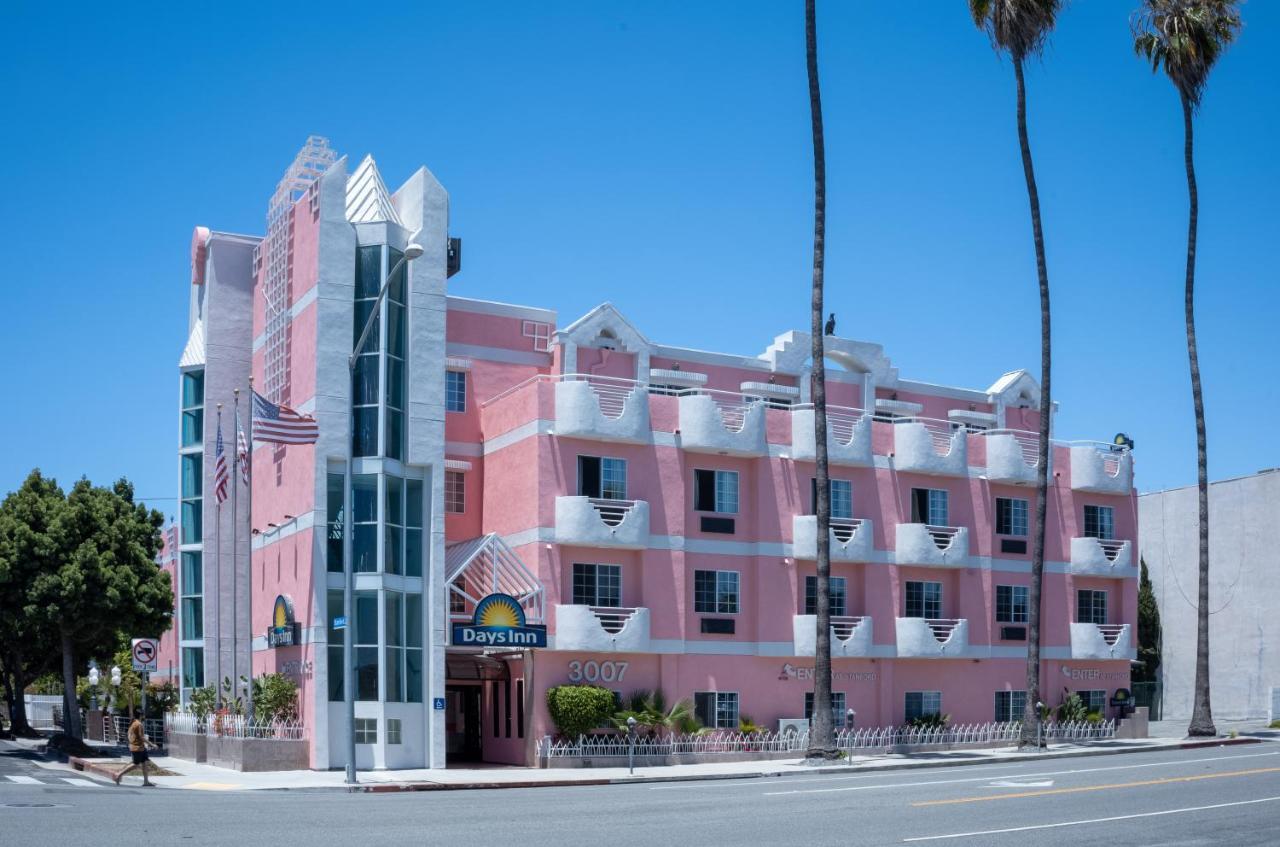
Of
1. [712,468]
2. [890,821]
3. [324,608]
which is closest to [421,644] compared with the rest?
[324,608]

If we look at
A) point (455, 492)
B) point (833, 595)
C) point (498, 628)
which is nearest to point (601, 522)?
point (498, 628)

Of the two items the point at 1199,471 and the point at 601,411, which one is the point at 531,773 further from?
the point at 1199,471

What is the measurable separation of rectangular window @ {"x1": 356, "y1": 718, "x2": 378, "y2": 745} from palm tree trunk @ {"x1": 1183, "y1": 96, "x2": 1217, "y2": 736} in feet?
86.6

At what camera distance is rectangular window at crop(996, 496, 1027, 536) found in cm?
4938

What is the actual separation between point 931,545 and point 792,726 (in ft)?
25.5

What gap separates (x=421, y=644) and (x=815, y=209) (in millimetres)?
16257

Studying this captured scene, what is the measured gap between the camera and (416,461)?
128ft

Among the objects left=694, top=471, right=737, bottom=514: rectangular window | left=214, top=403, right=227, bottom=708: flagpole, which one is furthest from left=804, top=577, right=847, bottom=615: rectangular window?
left=214, top=403, right=227, bottom=708: flagpole

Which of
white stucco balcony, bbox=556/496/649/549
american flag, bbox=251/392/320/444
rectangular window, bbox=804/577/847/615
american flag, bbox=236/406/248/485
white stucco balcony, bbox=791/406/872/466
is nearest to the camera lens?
american flag, bbox=251/392/320/444

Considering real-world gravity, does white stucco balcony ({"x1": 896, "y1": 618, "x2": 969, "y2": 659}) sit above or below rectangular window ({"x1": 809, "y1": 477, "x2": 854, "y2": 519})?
below

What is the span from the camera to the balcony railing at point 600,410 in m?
40.1

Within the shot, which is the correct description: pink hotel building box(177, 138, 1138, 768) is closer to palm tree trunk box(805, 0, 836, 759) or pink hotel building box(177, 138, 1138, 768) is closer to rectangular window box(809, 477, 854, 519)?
rectangular window box(809, 477, 854, 519)

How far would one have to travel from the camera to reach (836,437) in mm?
45562

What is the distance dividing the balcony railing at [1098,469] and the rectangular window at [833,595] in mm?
10724
